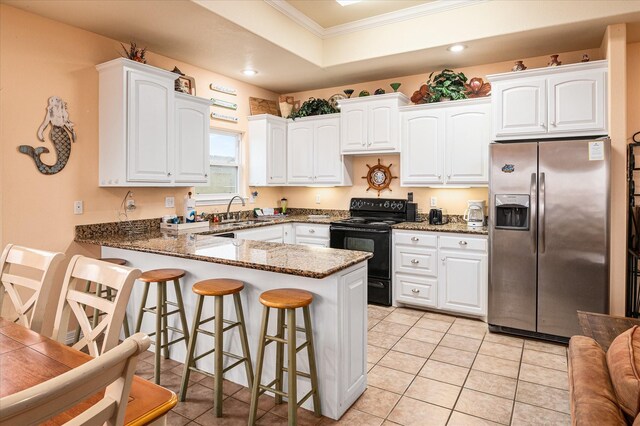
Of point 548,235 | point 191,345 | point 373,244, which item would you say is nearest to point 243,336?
point 191,345

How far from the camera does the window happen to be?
4.71 metres

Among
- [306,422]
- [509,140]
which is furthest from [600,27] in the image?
[306,422]

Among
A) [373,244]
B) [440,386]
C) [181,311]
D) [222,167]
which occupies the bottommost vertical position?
[440,386]

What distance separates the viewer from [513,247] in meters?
3.39

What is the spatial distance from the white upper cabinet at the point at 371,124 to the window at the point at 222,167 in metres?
1.44

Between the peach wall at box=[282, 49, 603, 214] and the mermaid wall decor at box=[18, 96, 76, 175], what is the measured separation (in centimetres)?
302

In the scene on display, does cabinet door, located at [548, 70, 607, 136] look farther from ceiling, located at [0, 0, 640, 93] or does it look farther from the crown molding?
the crown molding

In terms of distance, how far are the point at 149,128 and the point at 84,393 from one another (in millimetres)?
3161

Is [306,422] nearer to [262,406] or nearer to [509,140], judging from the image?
[262,406]

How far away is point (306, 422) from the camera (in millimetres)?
2168

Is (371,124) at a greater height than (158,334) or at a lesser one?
greater

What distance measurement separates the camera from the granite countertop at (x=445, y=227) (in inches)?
148

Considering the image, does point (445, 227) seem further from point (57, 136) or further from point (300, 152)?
point (57, 136)

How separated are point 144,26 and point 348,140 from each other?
2485 millimetres
